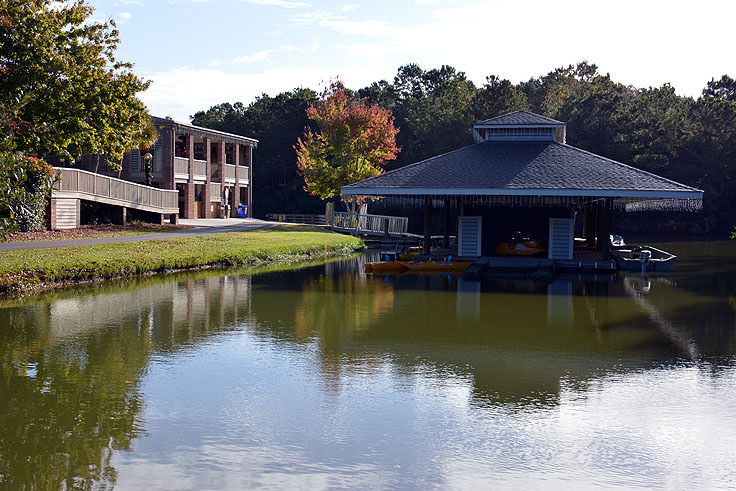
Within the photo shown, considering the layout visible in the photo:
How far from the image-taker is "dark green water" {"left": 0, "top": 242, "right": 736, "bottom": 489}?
7883 millimetres

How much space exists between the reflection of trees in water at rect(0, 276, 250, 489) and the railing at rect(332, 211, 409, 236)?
1176 inches

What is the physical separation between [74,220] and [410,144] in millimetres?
45647

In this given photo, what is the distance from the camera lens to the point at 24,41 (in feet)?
96.7

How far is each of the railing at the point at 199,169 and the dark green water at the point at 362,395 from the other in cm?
3757

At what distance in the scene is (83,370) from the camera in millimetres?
12203

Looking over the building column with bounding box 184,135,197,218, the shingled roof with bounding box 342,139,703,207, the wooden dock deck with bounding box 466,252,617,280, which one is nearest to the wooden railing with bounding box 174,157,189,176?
the building column with bounding box 184,135,197,218

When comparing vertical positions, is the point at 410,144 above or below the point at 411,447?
above

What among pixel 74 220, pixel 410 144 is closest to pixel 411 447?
pixel 74 220

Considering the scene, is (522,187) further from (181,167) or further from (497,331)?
(181,167)

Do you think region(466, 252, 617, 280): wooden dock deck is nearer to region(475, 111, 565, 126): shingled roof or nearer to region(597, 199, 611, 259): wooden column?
region(597, 199, 611, 259): wooden column

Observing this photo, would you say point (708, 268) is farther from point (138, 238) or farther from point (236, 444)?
point (236, 444)

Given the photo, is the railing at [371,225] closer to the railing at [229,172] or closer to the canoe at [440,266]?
the railing at [229,172]

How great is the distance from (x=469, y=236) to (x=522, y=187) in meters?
4.96

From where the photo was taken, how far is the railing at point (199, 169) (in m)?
57.1
